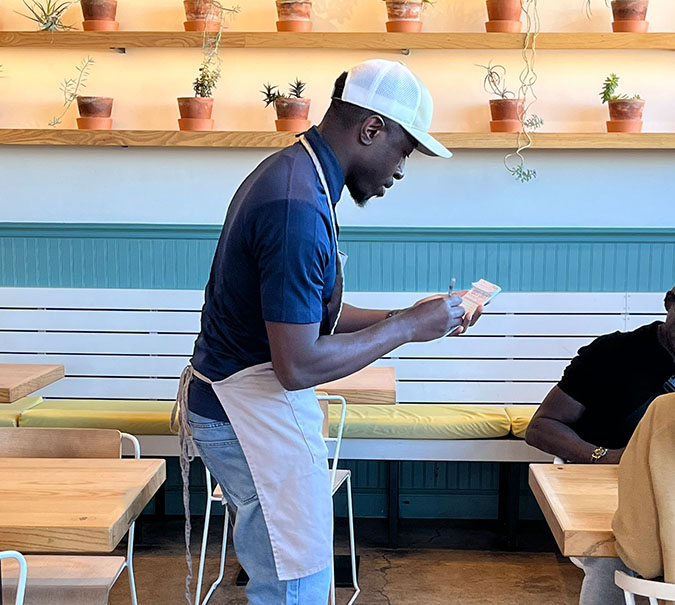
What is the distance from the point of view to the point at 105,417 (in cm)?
419

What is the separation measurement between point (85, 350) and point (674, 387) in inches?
115

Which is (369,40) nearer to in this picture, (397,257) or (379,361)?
(397,257)

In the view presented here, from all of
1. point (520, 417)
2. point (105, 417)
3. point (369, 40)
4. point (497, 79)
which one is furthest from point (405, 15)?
point (105, 417)

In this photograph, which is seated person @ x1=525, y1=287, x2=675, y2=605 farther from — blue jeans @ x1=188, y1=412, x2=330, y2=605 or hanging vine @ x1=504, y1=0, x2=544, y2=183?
hanging vine @ x1=504, y1=0, x2=544, y2=183

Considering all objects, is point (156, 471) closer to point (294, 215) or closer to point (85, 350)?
point (294, 215)

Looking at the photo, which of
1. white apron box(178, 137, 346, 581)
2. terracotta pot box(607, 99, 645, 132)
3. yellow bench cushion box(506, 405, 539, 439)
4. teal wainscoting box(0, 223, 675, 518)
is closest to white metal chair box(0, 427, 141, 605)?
white apron box(178, 137, 346, 581)

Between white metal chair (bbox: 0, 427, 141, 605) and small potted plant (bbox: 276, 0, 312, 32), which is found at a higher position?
small potted plant (bbox: 276, 0, 312, 32)

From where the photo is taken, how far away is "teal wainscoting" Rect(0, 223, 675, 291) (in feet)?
15.0

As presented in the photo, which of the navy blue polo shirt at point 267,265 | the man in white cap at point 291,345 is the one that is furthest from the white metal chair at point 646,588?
the navy blue polo shirt at point 267,265

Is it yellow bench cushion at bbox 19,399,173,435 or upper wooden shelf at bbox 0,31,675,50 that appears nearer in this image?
yellow bench cushion at bbox 19,399,173,435

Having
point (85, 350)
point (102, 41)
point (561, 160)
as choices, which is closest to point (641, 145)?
point (561, 160)

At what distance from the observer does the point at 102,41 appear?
4.42m

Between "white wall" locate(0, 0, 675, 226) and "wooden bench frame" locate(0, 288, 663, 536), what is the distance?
15.4 inches

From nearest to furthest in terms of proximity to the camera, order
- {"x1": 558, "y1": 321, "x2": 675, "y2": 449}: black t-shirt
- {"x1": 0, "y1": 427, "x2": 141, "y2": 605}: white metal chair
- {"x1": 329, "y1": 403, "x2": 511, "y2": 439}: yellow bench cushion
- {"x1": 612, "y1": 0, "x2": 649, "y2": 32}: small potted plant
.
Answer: {"x1": 0, "y1": 427, "x2": 141, "y2": 605}: white metal chair
{"x1": 558, "y1": 321, "x2": 675, "y2": 449}: black t-shirt
{"x1": 329, "y1": 403, "x2": 511, "y2": 439}: yellow bench cushion
{"x1": 612, "y1": 0, "x2": 649, "y2": 32}: small potted plant
